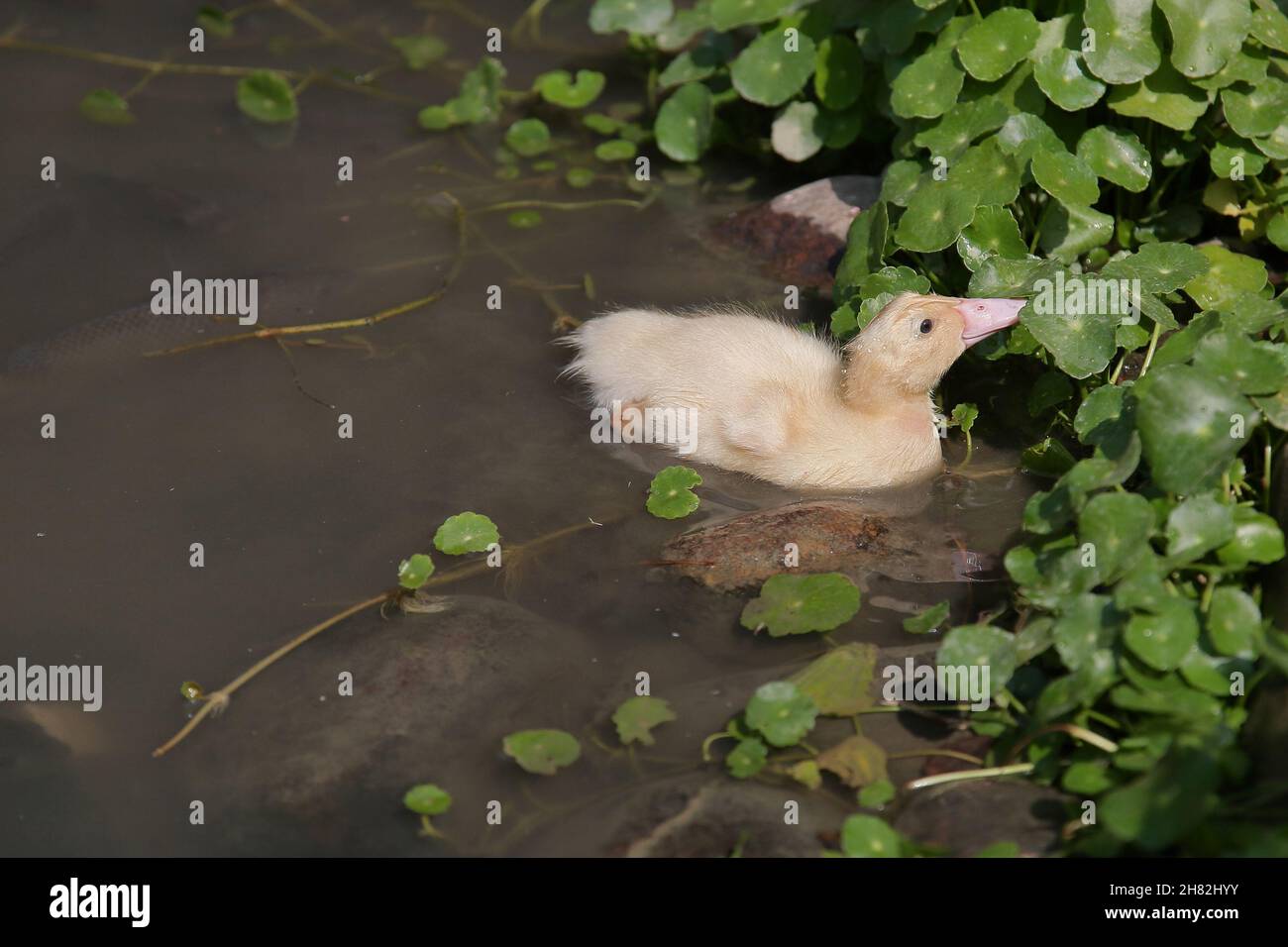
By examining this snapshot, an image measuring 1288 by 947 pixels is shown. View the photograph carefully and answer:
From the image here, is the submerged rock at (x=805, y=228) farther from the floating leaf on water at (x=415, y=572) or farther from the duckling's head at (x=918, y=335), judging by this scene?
the floating leaf on water at (x=415, y=572)

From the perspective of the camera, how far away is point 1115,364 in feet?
16.4

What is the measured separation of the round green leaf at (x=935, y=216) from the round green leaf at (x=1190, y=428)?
4.23ft

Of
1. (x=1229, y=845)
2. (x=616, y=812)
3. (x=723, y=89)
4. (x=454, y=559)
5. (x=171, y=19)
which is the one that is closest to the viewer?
(x=1229, y=845)

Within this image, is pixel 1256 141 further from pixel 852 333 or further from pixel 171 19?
pixel 171 19

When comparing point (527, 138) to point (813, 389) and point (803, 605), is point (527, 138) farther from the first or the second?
point (803, 605)

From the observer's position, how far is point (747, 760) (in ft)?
12.1

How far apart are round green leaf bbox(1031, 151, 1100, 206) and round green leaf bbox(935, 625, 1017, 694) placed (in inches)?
75.4

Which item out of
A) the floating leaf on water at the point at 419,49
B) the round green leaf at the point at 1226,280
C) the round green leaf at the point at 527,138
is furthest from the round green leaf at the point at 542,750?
the floating leaf on water at the point at 419,49

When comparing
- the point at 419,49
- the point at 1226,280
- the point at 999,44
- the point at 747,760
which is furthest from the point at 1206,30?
the point at 419,49

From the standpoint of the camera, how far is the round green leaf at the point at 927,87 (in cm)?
518

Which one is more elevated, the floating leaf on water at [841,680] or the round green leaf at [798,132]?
the round green leaf at [798,132]
